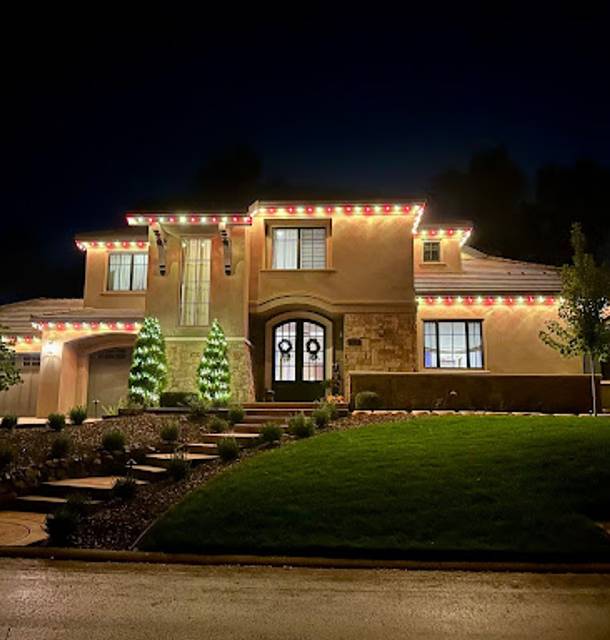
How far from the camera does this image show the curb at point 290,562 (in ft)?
22.8

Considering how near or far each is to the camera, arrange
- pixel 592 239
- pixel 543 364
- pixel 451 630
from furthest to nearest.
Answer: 1. pixel 592 239
2. pixel 543 364
3. pixel 451 630

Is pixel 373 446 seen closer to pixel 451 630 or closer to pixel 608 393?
pixel 451 630

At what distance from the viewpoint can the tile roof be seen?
756 inches

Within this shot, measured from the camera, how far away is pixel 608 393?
15.7 meters

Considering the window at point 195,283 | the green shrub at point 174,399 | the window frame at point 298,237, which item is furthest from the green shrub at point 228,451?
the window frame at point 298,237

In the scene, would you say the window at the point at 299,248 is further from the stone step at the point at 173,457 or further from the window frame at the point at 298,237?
the stone step at the point at 173,457

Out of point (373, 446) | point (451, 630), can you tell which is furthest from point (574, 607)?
point (373, 446)

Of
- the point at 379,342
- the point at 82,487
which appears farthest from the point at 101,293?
the point at 82,487

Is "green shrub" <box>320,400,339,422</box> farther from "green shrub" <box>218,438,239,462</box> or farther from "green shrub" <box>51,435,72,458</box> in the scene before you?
"green shrub" <box>51,435,72,458</box>

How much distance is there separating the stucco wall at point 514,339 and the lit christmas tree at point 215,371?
5.77 meters

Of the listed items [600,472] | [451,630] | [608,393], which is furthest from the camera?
[608,393]

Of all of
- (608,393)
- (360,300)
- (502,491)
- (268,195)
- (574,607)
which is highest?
(268,195)

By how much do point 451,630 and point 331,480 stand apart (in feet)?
13.9

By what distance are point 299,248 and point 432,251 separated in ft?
15.9
